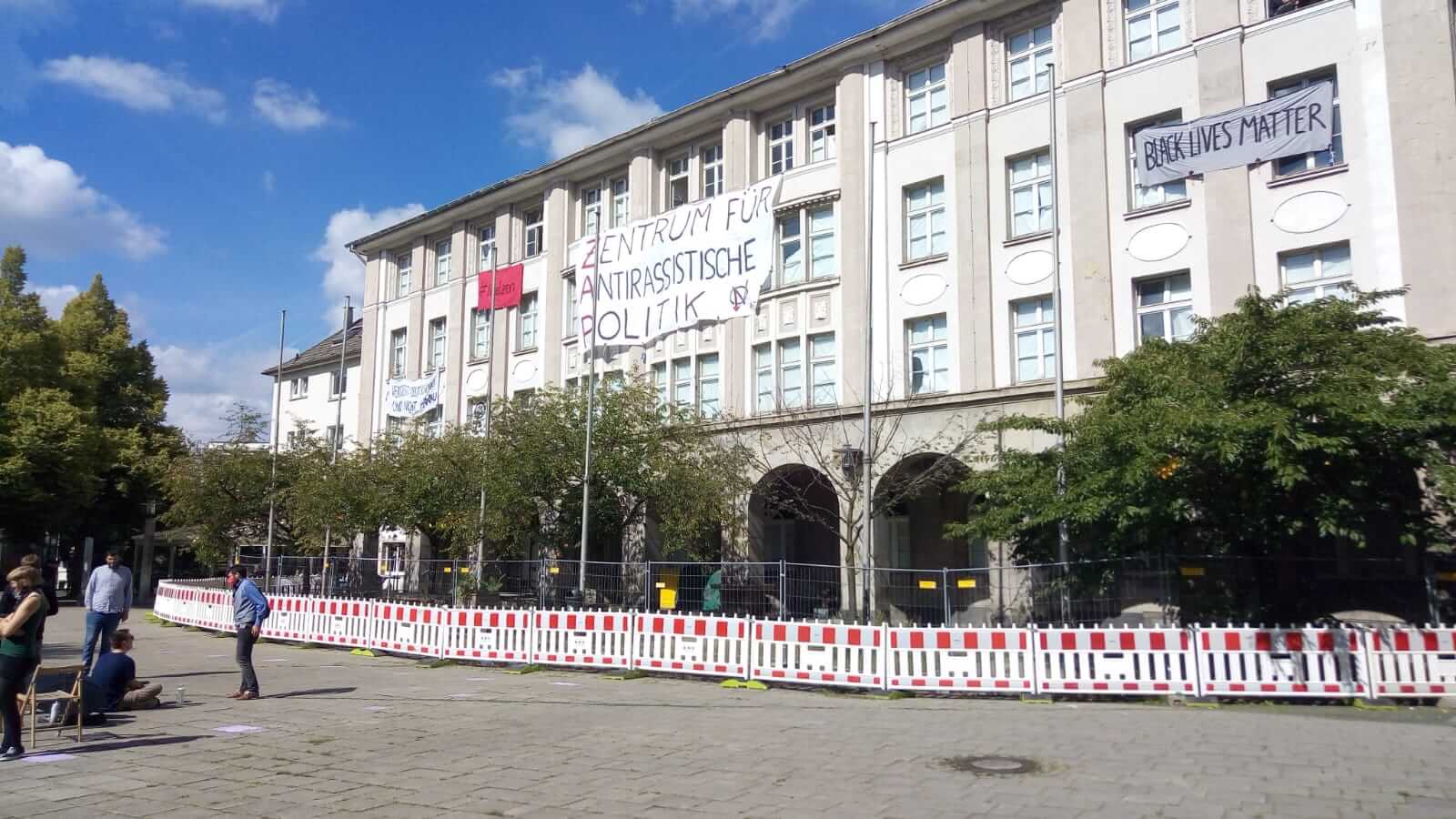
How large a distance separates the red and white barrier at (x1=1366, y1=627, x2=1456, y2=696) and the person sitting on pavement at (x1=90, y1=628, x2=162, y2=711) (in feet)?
46.7

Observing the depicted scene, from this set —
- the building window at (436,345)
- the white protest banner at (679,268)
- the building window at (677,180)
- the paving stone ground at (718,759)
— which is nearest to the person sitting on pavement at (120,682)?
the paving stone ground at (718,759)

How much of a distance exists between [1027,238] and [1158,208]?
2.71m

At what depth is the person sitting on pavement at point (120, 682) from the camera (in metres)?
11.6

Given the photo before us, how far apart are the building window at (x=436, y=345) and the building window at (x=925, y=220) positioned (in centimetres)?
1899

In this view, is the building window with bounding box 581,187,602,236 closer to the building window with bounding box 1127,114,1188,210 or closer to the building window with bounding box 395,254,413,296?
the building window with bounding box 395,254,413,296

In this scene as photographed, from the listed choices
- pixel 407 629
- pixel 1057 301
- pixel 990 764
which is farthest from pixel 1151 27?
pixel 407 629

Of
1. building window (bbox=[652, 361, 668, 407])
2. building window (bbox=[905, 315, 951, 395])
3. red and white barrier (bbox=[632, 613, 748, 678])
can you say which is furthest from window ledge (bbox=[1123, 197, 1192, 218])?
building window (bbox=[652, 361, 668, 407])

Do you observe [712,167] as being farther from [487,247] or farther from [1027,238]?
[487,247]

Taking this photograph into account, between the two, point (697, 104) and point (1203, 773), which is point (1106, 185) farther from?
point (1203, 773)

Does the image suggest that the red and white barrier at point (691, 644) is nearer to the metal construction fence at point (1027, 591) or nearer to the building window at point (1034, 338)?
the metal construction fence at point (1027, 591)

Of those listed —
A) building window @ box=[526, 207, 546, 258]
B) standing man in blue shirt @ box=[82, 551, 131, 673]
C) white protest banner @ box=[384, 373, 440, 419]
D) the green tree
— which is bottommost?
standing man in blue shirt @ box=[82, 551, 131, 673]


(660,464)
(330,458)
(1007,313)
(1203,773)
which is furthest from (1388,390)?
(330,458)

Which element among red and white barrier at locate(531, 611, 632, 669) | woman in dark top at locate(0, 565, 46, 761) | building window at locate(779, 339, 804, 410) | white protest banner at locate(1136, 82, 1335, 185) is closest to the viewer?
woman in dark top at locate(0, 565, 46, 761)

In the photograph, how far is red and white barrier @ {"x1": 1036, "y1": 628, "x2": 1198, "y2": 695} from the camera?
13219 mm
